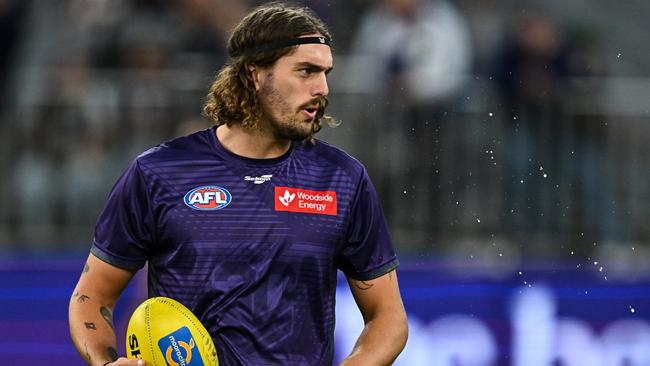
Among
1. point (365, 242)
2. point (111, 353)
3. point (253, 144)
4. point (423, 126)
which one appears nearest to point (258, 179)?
point (253, 144)

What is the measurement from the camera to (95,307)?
530cm

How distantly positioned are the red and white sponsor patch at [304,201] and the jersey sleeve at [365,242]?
104mm

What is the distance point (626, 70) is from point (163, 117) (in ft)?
13.2

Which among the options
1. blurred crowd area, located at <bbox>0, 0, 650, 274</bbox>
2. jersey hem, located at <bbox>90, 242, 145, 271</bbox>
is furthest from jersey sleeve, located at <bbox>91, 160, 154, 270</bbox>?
blurred crowd area, located at <bbox>0, 0, 650, 274</bbox>

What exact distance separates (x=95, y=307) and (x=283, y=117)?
100 cm

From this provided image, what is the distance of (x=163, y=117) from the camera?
1076 centimetres

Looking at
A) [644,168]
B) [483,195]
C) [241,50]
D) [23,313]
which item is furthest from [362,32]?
[241,50]

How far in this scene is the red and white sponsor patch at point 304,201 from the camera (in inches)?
205

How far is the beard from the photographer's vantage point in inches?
206

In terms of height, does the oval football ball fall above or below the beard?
below

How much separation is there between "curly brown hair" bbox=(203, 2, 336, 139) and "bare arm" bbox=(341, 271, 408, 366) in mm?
617

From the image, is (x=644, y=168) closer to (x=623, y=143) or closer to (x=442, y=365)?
(x=623, y=143)

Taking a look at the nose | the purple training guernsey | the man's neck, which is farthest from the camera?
the man's neck

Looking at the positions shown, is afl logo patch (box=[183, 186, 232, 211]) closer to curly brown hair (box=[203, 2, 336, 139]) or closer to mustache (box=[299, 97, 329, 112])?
curly brown hair (box=[203, 2, 336, 139])
